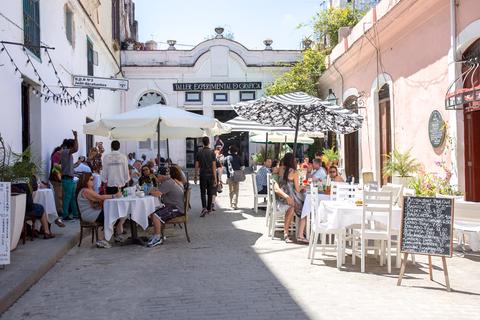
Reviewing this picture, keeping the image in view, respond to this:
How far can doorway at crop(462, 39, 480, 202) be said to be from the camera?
8992 millimetres

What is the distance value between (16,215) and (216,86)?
19.7 m

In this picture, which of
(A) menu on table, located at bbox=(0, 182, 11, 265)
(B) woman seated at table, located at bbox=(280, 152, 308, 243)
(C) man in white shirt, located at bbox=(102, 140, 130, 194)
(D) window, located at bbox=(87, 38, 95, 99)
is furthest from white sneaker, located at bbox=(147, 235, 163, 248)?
(D) window, located at bbox=(87, 38, 95, 99)

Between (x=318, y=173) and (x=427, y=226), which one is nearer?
(x=427, y=226)

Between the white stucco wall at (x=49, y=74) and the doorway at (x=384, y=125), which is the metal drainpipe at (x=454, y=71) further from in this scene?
the white stucco wall at (x=49, y=74)

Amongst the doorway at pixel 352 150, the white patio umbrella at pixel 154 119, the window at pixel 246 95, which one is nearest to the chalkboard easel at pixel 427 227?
the white patio umbrella at pixel 154 119

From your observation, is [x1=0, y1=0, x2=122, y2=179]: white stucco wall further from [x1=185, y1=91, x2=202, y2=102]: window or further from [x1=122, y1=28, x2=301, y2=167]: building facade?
[x1=185, y1=91, x2=202, y2=102]: window

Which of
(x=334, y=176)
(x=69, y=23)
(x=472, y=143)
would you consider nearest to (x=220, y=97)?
(x=69, y=23)

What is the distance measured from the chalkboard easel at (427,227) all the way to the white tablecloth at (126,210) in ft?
13.5

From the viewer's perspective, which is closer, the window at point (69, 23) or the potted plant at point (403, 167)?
the potted plant at point (403, 167)

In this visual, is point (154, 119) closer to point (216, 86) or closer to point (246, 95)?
point (216, 86)

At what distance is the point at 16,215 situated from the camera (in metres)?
7.25

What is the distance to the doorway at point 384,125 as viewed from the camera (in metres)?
13.4

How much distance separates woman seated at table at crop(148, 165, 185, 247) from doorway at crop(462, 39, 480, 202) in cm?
485

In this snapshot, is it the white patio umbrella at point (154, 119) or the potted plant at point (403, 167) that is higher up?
the white patio umbrella at point (154, 119)
